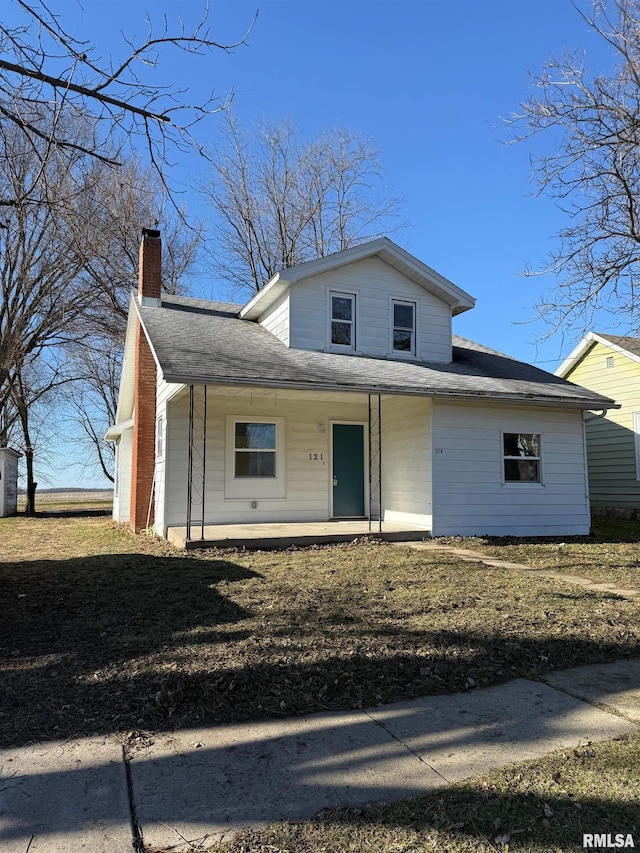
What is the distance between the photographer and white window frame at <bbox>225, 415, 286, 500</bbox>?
11.0 m

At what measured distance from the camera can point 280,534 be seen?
9.35 m

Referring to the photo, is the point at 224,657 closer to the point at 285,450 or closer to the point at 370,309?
the point at 285,450

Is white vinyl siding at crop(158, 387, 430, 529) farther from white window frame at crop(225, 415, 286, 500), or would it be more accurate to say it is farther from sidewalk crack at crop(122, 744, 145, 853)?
sidewalk crack at crop(122, 744, 145, 853)

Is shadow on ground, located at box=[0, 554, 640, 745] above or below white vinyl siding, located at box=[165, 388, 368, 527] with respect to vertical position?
below

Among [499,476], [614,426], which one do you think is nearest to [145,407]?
[499,476]

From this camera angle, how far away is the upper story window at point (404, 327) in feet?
39.8

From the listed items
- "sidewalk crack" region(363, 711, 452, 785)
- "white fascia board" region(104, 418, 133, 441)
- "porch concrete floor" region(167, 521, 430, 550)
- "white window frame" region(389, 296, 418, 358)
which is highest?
"white window frame" region(389, 296, 418, 358)

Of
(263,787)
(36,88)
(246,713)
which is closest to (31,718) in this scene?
(246,713)

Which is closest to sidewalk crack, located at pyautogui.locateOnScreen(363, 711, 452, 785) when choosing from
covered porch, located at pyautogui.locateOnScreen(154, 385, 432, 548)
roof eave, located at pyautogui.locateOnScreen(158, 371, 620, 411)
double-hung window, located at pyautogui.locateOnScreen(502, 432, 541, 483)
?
roof eave, located at pyautogui.locateOnScreen(158, 371, 620, 411)

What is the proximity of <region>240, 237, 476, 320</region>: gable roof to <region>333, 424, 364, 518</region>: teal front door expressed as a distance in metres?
3.21

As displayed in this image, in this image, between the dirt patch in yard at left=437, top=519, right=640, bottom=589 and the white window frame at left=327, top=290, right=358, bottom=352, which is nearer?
the dirt patch in yard at left=437, top=519, right=640, bottom=589

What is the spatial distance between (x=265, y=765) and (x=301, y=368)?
766 cm

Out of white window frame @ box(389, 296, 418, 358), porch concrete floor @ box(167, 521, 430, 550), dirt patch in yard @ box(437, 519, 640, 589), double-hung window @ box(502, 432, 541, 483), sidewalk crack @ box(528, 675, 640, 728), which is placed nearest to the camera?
sidewalk crack @ box(528, 675, 640, 728)

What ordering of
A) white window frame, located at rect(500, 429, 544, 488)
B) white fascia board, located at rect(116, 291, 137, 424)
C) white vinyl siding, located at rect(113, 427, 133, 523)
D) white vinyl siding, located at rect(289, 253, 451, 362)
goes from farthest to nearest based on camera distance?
white vinyl siding, located at rect(113, 427, 133, 523) → white fascia board, located at rect(116, 291, 137, 424) → white vinyl siding, located at rect(289, 253, 451, 362) → white window frame, located at rect(500, 429, 544, 488)
